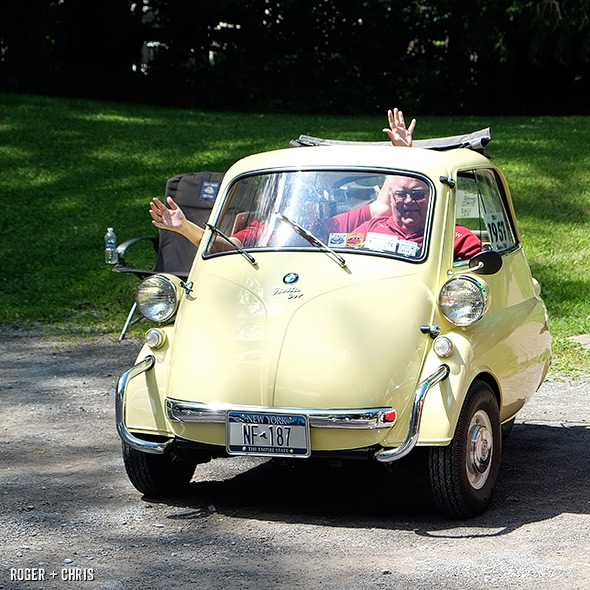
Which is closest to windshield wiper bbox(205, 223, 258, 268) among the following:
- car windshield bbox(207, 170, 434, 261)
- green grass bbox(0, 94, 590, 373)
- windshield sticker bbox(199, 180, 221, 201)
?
car windshield bbox(207, 170, 434, 261)

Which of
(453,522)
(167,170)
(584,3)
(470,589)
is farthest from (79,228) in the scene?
(584,3)

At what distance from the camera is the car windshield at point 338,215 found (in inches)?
228

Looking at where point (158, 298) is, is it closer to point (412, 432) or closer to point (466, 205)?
point (412, 432)

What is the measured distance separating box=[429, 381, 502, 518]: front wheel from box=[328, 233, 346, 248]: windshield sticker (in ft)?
3.34

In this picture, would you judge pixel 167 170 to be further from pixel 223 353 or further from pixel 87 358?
pixel 223 353

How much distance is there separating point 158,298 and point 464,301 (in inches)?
64.3

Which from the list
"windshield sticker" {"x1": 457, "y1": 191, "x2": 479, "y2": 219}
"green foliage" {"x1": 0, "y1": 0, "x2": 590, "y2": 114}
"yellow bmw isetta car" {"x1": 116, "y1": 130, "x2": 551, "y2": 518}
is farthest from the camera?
"green foliage" {"x1": 0, "y1": 0, "x2": 590, "y2": 114}

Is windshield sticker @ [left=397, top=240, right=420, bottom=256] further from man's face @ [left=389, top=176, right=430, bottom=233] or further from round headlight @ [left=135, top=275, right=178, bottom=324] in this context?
round headlight @ [left=135, top=275, right=178, bottom=324]

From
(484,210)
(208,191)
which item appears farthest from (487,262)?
(208,191)

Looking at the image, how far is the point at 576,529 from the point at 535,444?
1795 millimetres

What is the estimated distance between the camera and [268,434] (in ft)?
17.0

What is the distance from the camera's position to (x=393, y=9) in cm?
3216

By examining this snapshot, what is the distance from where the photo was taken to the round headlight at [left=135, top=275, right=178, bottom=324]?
5.88 metres

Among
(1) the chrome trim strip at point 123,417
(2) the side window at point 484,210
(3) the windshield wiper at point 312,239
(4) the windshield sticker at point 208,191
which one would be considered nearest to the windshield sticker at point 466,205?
(2) the side window at point 484,210
